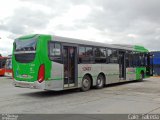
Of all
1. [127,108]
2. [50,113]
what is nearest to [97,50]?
[127,108]

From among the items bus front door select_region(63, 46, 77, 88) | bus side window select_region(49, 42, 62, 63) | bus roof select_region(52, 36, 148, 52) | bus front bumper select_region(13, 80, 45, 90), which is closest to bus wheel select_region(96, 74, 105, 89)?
bus roof select_region(52, 36, 148, 52)

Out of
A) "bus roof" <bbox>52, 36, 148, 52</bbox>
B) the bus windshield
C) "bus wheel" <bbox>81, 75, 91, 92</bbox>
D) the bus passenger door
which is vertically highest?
"bus roof" <bbox>52, 36, 148, 52</bbox>

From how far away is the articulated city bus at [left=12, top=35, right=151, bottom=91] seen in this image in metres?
12.3

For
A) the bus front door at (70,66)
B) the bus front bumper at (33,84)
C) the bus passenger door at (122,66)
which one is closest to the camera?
the bus front bumper at (33,84)

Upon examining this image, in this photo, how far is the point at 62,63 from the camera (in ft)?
43.6

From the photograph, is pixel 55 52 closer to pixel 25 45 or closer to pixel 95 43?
pixel 25 45

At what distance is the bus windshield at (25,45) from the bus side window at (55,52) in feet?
2.75

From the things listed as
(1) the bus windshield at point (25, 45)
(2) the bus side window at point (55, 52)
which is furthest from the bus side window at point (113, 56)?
(1) the bus windshield at point (25, 45)

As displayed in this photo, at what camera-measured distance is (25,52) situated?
42.6 feet

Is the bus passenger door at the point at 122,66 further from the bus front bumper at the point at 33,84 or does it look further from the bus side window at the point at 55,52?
the bus front bumper at the point at 33,84

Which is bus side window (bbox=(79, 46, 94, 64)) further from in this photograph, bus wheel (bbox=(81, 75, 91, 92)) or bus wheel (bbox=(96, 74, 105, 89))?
bus wheel (bbox=(96, 74, 105, 89))

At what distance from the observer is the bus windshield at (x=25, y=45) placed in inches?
495

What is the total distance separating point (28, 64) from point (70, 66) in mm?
2410

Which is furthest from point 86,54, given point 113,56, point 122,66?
point 122,66
